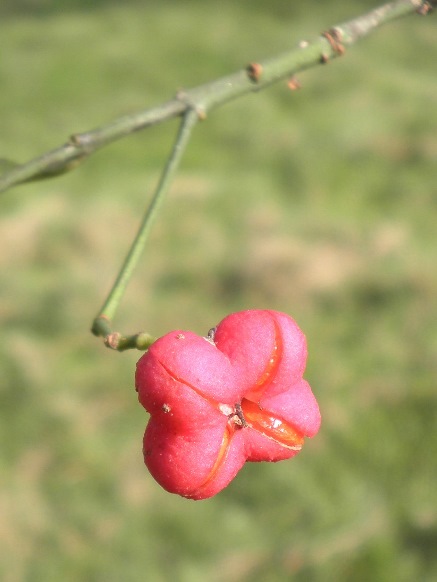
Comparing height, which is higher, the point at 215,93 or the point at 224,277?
the point at 215,93

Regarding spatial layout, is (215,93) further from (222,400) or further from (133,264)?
(222,400)

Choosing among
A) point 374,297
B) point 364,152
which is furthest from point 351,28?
point 364,152

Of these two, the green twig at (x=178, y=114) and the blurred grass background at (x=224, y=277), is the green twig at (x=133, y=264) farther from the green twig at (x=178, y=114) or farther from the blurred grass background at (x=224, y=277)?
the blurred grass background at (x=224, y=277)

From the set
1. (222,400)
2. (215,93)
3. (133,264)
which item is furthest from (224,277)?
(222,400)

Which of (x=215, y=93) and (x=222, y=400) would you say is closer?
(x=222, y=400)

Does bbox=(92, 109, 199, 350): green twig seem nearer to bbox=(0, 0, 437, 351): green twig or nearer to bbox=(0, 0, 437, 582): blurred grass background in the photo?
A: bbox=(0, 0, 437, 351): green twig

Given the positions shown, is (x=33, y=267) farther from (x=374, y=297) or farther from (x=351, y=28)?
(x=351, y=28)

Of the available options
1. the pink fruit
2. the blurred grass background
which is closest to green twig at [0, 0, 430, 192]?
the pink fruit
